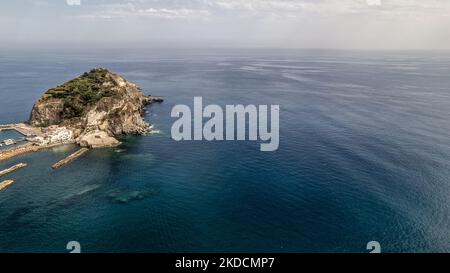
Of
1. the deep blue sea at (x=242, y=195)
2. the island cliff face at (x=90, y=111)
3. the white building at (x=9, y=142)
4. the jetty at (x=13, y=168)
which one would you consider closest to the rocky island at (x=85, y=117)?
the island cliff face at (x=90, y=111)

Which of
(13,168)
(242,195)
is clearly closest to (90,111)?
(13,168)

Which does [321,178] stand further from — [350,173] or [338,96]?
[338,96]

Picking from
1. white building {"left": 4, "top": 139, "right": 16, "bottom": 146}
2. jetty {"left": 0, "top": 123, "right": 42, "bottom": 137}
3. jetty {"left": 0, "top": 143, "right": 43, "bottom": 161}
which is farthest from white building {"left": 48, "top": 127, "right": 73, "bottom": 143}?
white building {"left": 4, "top": 139, "right": 16, "bottom": 146}

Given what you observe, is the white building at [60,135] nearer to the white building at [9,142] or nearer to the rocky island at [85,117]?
the rocky island at [85,117]

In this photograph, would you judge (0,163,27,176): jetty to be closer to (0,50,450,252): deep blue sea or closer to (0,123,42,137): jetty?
(0,50,450,252): deep blue sea

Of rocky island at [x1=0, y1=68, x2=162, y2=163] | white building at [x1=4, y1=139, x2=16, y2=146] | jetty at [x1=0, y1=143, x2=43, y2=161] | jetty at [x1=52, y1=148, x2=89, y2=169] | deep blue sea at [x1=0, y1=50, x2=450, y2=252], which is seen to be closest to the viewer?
deep blue sea at [x1=0, y1=50, x2=450, y2=252]

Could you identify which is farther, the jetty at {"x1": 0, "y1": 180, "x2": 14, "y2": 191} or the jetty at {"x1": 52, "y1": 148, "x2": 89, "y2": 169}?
the jetty at {"x1": 52, "y1": 148, "x2": 89, "y2": 169}

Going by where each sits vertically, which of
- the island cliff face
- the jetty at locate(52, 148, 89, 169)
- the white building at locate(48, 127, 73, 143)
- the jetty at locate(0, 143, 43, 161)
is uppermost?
the island cliff face

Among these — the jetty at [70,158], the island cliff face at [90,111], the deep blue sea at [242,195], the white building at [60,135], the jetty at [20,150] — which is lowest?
the deep blue sea at [242,195]
